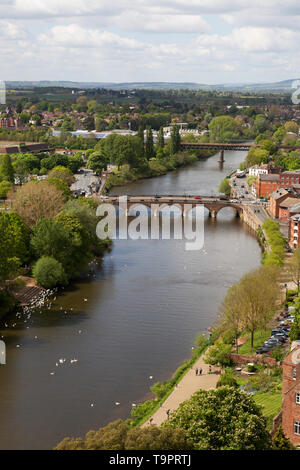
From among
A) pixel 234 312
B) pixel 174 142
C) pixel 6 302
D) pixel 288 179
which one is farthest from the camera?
pixel 174 142

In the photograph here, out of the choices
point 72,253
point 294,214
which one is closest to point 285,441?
point 72,253

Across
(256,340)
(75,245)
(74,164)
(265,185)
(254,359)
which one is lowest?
(256,340)

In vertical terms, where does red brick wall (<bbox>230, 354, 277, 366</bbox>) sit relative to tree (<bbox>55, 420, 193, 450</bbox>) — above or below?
below

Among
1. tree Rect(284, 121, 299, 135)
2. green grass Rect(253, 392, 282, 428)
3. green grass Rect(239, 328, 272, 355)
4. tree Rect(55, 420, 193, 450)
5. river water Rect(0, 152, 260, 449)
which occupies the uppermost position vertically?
tree Rect(284, 121, 299, 135)

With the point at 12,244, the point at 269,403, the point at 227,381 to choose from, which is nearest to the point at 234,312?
the point at 227,381

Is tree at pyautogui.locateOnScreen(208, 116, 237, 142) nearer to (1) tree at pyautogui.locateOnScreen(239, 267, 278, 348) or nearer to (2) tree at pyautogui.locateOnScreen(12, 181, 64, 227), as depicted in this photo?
(2) tree at pyautogui.locateOnScreen(12, 181, 64, 227)

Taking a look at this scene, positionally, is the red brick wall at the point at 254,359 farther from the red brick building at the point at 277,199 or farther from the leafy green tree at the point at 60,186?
the red brick building at the point at 277,199

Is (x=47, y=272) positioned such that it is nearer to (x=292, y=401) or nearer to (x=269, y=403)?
(x=269, y=403)

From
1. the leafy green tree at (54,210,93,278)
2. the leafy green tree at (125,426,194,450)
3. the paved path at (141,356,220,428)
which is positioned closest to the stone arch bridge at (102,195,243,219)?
the leafy green tree at (54,210,93,278)
